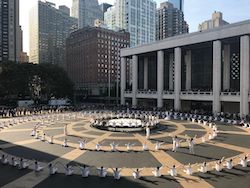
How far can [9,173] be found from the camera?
2128cm

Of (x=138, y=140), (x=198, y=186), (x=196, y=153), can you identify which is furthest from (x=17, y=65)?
(x=198, y=186)

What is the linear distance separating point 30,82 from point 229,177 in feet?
286

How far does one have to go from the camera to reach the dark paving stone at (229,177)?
18906 mm

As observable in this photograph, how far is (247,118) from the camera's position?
5369cm

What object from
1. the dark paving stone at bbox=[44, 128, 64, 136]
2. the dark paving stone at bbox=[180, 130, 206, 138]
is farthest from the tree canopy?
the dark paving stone at bbox=[180, 130, 206, 138]

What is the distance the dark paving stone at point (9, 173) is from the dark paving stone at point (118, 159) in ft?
16.2

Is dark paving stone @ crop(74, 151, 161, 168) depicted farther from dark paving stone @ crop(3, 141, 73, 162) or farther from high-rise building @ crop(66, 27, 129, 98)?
high-rise building @ crop(66, 27, 129, 98)

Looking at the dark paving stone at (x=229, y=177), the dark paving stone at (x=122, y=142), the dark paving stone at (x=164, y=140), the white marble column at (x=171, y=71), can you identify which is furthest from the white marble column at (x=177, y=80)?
the dark paving stone at (x=229, y=177)

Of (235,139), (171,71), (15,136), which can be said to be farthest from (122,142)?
(171,71)

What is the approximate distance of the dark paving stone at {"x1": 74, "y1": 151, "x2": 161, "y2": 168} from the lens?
77.7ft

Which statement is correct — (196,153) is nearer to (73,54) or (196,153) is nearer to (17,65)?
(17,65)

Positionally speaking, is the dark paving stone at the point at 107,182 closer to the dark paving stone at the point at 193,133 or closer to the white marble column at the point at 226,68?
the dark paving stone at the point at 193,133

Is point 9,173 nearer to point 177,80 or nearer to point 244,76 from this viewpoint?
point 244,76

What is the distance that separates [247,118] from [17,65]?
7381cm
